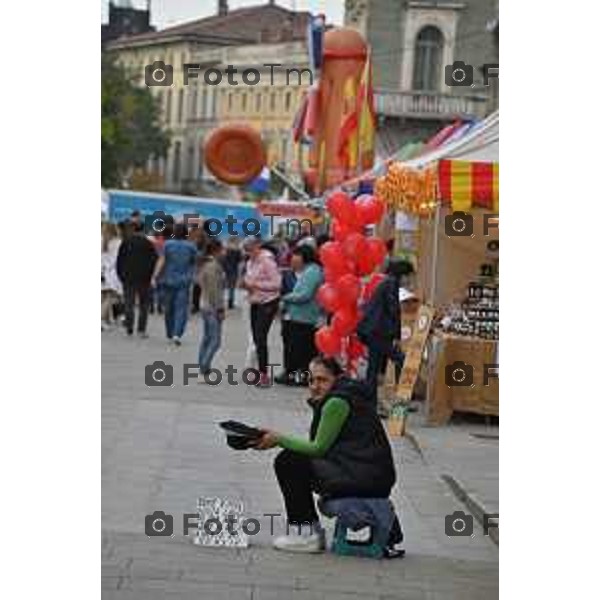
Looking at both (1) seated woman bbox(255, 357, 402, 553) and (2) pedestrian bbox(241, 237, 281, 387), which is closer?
(1) seated woman bbox(255, 357, 402, 553)

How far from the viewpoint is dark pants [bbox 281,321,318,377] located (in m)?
13.5

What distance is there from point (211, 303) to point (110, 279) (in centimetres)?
517

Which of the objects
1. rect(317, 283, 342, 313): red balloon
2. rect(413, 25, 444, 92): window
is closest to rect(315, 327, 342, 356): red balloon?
rect(317, 283, 342, 313): red balloon

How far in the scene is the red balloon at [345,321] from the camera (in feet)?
38.7

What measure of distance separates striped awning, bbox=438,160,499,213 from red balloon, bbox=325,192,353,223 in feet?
5.90

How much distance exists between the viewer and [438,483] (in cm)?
948

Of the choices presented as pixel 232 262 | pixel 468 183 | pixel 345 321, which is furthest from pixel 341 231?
pixel 232 262

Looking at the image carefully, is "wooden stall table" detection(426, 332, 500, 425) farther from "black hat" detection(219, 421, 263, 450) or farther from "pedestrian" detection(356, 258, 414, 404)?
"black hat" detection(219, 421, 263, 450)

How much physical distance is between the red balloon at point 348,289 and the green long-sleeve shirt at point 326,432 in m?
4.72

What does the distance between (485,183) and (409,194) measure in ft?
6.45
